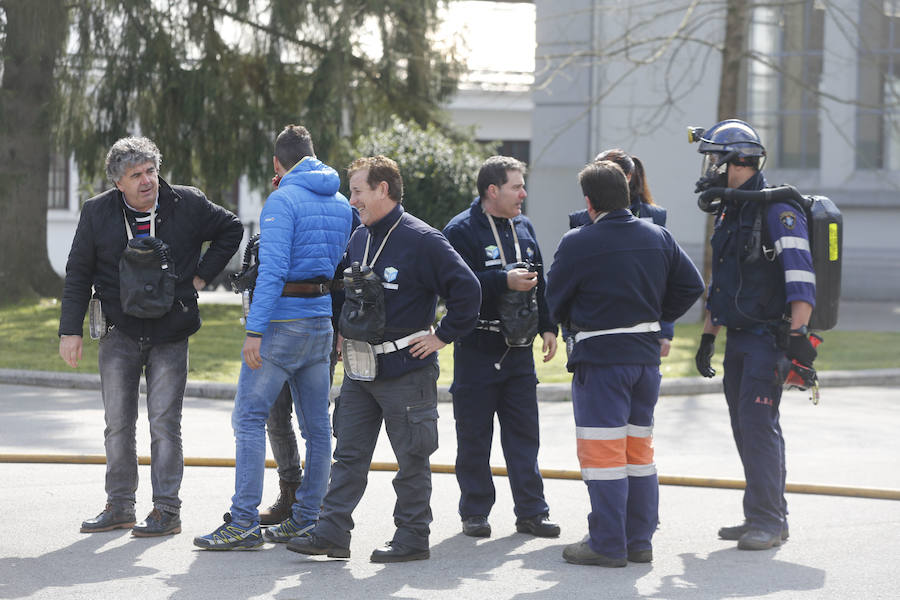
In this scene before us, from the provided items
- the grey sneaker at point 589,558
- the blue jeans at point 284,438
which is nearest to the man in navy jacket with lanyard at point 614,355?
the grey sneaker at point 589,558

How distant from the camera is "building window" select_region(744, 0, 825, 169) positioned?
2253 cm

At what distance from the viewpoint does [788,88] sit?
22688mm

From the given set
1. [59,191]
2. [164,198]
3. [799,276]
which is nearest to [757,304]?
[799,276]

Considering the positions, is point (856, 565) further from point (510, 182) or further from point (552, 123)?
point (552, 123)

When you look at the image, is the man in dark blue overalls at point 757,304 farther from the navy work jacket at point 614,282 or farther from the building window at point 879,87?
the building window at point 879,87

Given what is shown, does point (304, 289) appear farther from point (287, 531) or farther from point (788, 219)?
point (788, 219)

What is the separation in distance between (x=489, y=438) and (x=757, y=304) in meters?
1.51

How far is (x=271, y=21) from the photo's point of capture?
709 inches

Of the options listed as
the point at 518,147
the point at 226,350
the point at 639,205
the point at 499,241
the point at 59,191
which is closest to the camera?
the point at 499,241

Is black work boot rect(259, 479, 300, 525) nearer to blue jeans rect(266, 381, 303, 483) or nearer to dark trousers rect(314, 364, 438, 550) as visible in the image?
blue jeans rect(266, 381, 303, 483)

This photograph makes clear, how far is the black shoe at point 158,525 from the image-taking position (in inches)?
236

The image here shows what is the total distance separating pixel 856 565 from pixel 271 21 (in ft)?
46.3

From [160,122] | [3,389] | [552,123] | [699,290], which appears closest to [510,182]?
[699,290]

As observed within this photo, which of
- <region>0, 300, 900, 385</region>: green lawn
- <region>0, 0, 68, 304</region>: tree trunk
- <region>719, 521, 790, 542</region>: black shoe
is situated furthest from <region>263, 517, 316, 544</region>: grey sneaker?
<region>0, 0, 68, 304</region>: tree trunk
